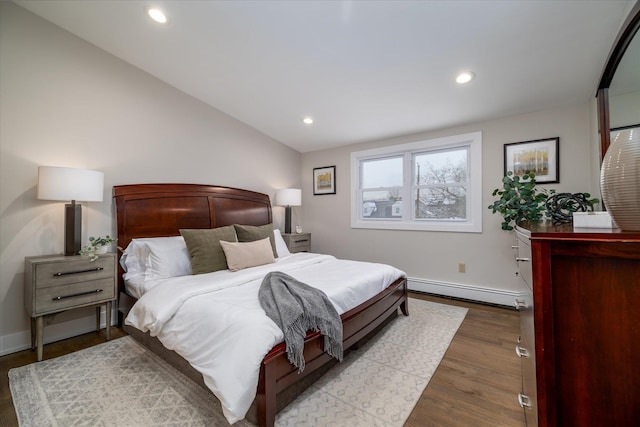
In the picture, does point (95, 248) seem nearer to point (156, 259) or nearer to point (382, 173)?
point (156, 259)

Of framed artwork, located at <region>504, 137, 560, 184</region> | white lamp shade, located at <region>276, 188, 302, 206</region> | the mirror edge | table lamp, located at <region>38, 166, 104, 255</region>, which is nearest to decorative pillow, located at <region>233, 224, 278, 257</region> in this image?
white lamp shade, located at <region>276, 188, 302, 206</region>

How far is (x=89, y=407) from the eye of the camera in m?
1.57

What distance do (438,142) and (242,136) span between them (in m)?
2.81

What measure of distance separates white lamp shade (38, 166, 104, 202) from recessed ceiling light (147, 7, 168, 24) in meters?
1.47

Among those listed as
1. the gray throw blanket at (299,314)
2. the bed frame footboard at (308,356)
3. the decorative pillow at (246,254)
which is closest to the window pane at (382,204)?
the bed frame footboard at (308,356)

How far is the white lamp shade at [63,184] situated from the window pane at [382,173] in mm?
3478

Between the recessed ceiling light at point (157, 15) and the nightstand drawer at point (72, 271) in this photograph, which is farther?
the recessed ceiling light at point (157, 15)

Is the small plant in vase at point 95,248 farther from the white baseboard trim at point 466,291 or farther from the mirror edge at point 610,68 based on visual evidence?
the mirror edge at point 610,68

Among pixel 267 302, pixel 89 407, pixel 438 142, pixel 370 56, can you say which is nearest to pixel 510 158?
pixel 438 142

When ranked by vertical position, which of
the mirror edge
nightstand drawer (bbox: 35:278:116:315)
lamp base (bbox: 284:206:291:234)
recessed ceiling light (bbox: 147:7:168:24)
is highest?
recessed ceiling light (bbox: 147:7:168:24)

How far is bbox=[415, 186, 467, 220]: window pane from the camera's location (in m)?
3.53

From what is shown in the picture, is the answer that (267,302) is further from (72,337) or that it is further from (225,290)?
(72,337)

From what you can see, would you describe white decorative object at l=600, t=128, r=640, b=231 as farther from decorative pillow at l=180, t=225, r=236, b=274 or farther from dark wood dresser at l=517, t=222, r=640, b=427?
decorative pillow at l=180, t=225, r=236, b=274

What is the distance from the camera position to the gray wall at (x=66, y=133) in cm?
225
